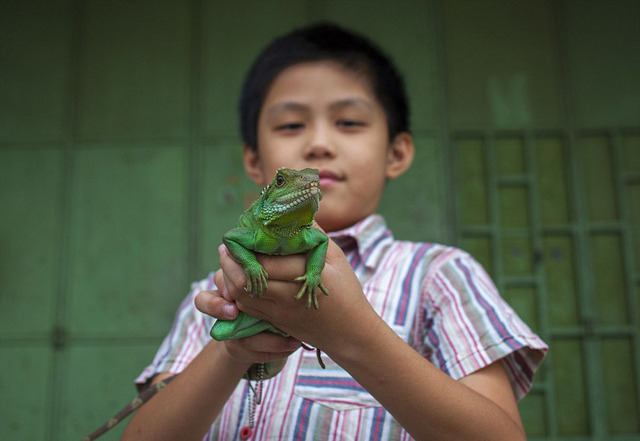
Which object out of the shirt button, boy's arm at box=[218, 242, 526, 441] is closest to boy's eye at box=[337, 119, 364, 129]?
boy's arm at box=[218, 242, 526, 441]

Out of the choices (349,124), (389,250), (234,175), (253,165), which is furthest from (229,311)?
(234,175)

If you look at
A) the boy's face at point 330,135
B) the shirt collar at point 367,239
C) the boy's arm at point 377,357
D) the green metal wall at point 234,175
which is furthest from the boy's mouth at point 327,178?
the green metal wall at point 234,175

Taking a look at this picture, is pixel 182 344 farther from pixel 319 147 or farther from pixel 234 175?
pixel 234 175

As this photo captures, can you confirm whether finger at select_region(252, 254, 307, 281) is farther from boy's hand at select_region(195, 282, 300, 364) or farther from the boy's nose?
the boy's nose

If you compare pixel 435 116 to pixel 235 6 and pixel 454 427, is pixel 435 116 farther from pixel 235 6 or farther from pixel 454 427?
pixel 454 427

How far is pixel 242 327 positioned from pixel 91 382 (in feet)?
10.6

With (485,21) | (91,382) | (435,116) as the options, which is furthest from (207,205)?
(485,21)

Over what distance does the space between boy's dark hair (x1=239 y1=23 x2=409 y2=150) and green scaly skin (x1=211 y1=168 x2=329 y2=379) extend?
1.05 meters

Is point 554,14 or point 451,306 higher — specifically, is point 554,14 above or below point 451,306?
above

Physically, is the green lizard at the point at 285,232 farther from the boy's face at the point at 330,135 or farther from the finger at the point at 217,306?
the boy's face at the point at 330,135

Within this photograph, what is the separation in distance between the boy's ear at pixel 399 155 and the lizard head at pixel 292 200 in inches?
43.5

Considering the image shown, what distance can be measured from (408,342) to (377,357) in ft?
1.29

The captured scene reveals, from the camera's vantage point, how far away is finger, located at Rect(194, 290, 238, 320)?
1.49m

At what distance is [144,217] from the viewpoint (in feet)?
14.4
